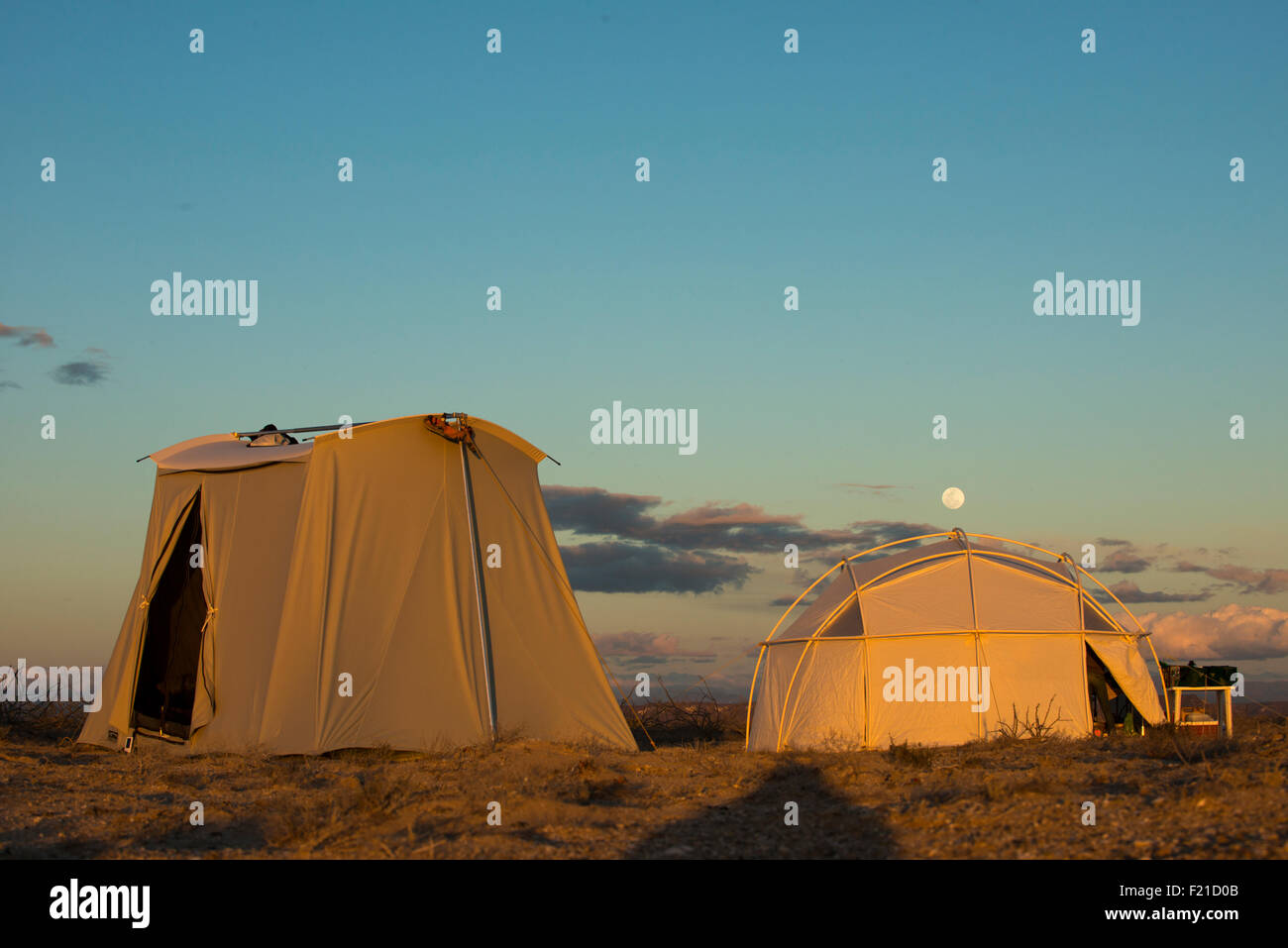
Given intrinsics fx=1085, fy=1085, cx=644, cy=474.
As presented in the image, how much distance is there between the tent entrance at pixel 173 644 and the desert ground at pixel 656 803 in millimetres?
1093

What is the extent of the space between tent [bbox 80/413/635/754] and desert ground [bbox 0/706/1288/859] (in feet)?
2.00

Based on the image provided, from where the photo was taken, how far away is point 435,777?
10.9m

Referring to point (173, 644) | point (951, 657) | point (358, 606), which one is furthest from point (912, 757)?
point (173, 644)

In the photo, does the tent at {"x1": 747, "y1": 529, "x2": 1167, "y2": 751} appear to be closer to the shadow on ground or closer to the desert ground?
the desert ground

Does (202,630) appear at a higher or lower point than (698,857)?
higher

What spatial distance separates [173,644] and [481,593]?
4.55 meters

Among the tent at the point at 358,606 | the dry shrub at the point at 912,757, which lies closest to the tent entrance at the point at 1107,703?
the dry shrub at the point at 912,757

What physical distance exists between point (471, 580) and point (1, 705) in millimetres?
9570

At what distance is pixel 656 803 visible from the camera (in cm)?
993

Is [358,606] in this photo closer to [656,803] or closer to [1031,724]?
[656,803]

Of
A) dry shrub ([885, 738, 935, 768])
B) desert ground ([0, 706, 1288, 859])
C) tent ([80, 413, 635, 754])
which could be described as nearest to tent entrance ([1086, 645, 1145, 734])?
desert ground ([0, 706, 1288, 859])

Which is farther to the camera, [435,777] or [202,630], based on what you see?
[202,630]
